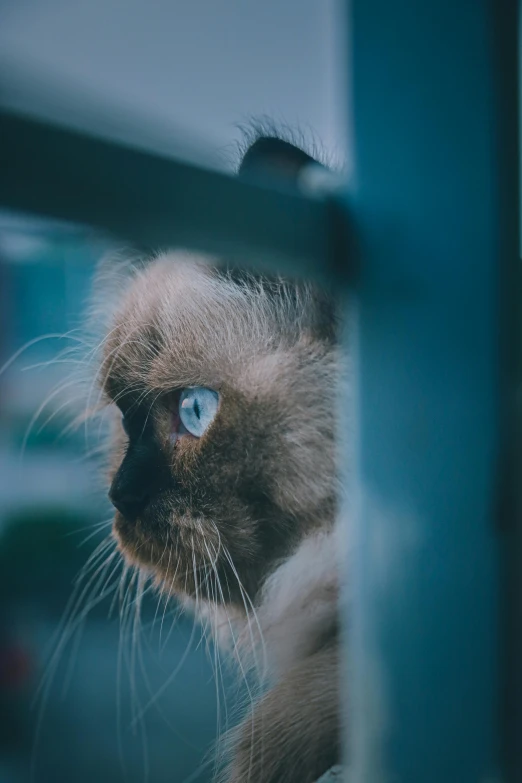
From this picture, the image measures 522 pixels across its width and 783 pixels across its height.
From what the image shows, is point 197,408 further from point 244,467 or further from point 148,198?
point 148,198

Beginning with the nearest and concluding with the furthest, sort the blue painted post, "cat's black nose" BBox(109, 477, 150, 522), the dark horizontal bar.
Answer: the dark horizontal bar → the blue painted post → "cat's black nose" BBox(109, 477, 150, 522)

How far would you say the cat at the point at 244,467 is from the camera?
652mm

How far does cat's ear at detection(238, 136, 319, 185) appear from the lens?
0.59 meters

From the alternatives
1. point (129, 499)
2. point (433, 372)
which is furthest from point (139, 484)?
point (433, 372)

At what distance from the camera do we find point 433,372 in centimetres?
56

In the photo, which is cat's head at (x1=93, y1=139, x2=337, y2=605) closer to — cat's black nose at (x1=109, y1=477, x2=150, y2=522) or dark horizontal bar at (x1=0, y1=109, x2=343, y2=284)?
cat's black nose at (x1=109, y1=477, x2=150, y2=522)

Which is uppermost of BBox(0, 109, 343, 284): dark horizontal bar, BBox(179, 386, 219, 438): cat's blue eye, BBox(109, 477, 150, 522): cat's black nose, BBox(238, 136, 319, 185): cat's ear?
BBox(238, 136, 319, 185): cat's ear

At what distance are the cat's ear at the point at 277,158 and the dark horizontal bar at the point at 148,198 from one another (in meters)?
0.12

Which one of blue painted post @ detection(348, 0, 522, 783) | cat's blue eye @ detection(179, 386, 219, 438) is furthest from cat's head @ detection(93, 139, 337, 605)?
blue painted post @ detection(348, 0, 522, 783)

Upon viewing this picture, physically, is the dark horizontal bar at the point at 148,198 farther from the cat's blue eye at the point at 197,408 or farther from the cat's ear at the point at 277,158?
the cat's blue eye at the point at 197,408

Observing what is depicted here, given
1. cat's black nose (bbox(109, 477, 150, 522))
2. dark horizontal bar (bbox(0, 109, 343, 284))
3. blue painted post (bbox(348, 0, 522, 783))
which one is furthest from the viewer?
cat's black nose (bbox(109, 477, 150, 522))

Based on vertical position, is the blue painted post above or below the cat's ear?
below

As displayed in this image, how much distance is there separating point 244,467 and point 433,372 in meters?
0.20

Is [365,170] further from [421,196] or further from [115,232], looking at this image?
[115,232]
